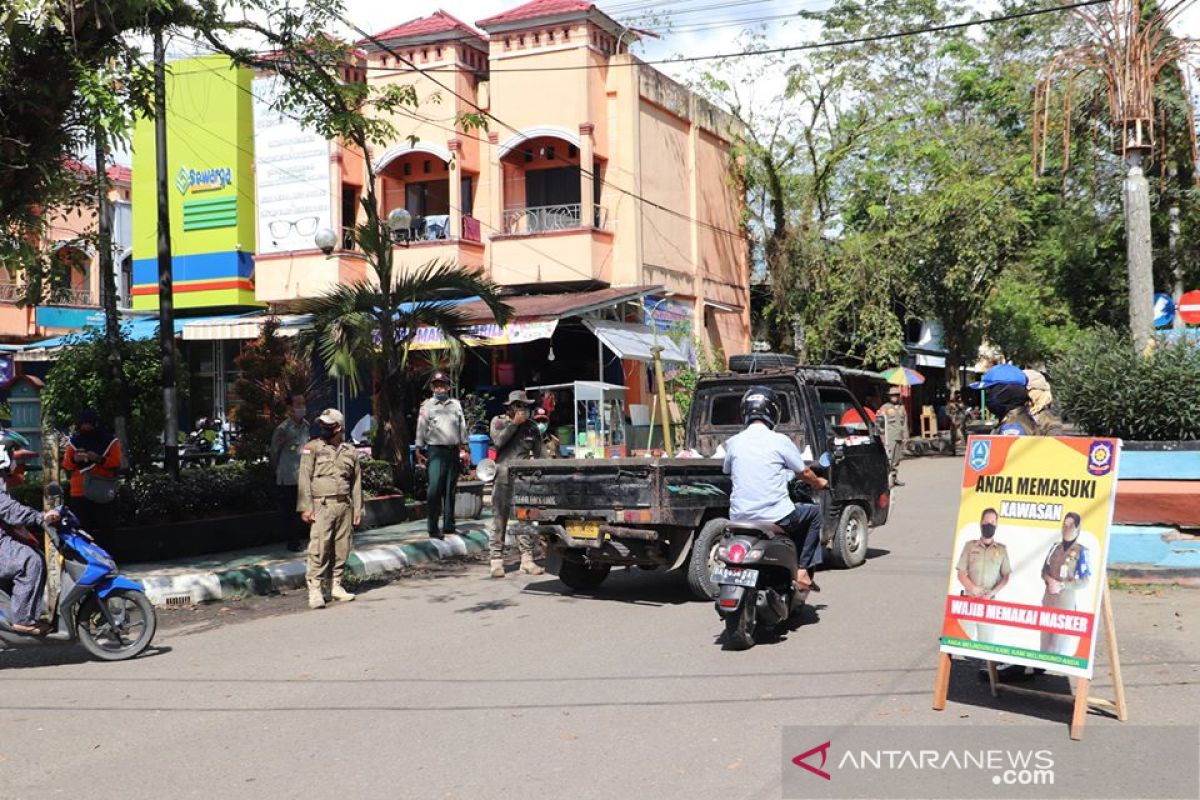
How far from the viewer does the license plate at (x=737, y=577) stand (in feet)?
24.5

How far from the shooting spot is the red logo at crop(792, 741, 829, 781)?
504cm

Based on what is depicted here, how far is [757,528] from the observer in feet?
25.2

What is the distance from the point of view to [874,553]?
12453mm

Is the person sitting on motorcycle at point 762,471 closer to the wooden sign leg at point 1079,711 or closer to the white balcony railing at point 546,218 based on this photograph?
the wooden sign leg at point 1079,711

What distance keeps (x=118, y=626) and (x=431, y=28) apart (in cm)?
1986

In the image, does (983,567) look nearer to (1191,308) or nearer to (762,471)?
(762,471)

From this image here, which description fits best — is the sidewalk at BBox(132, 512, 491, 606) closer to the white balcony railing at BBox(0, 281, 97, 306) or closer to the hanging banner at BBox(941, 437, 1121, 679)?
the hanging banner at BBox(941, 437, 1121, 679)

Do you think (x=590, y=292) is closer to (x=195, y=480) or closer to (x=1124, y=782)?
(x=195, y=480)

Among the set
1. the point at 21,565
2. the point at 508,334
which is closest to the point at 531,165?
the point at 508,334

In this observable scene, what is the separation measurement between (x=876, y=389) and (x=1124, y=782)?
3463 centimetres

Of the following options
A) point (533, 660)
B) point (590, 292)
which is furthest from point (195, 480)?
point (590, 292)

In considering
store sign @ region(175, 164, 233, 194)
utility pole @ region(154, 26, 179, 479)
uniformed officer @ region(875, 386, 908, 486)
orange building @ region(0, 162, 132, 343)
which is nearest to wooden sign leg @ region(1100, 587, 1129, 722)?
utility pole @ region(154, 26, 179, 479)

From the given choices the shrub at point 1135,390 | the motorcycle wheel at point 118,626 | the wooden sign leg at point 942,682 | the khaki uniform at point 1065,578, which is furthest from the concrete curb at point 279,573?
the khaki uniform at point 1065,578

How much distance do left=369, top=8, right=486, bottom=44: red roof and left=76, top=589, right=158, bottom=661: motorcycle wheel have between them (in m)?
19.4
